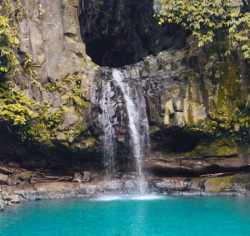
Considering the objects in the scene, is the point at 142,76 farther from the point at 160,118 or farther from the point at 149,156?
the point at 149,156

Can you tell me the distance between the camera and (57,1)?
1479cm

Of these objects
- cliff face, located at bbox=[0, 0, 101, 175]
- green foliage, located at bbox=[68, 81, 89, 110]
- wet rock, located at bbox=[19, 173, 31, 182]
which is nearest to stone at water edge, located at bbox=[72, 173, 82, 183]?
cliff face, located at bbox=[0, 0, 101, 175]

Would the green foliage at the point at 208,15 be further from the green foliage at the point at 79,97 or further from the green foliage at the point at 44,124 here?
the green foliage at the point at 44,124

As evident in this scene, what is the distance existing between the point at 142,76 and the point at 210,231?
9860 millimetres

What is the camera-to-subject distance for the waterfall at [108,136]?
46.5 ft

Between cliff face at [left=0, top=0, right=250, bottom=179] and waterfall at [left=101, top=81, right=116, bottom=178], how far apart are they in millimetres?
214

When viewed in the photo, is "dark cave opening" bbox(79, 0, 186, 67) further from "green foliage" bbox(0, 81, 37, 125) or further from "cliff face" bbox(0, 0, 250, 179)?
"green foliage" bbox(0, 81, 37, 125)

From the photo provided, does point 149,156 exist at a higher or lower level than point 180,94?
lower

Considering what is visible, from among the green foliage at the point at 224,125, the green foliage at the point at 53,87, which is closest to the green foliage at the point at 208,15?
the green foliage at the point at 224,125

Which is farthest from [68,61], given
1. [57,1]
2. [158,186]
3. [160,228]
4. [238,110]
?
[160,228]

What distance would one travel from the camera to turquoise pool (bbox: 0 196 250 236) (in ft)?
26.7

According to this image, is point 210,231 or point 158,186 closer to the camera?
point 210,231

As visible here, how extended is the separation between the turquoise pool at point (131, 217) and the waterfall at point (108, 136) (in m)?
2.42

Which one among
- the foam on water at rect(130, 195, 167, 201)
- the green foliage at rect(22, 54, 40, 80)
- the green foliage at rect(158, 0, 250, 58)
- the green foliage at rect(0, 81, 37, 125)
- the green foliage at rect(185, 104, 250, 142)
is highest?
the green foliage at rect(158, 0, 250, 58)
